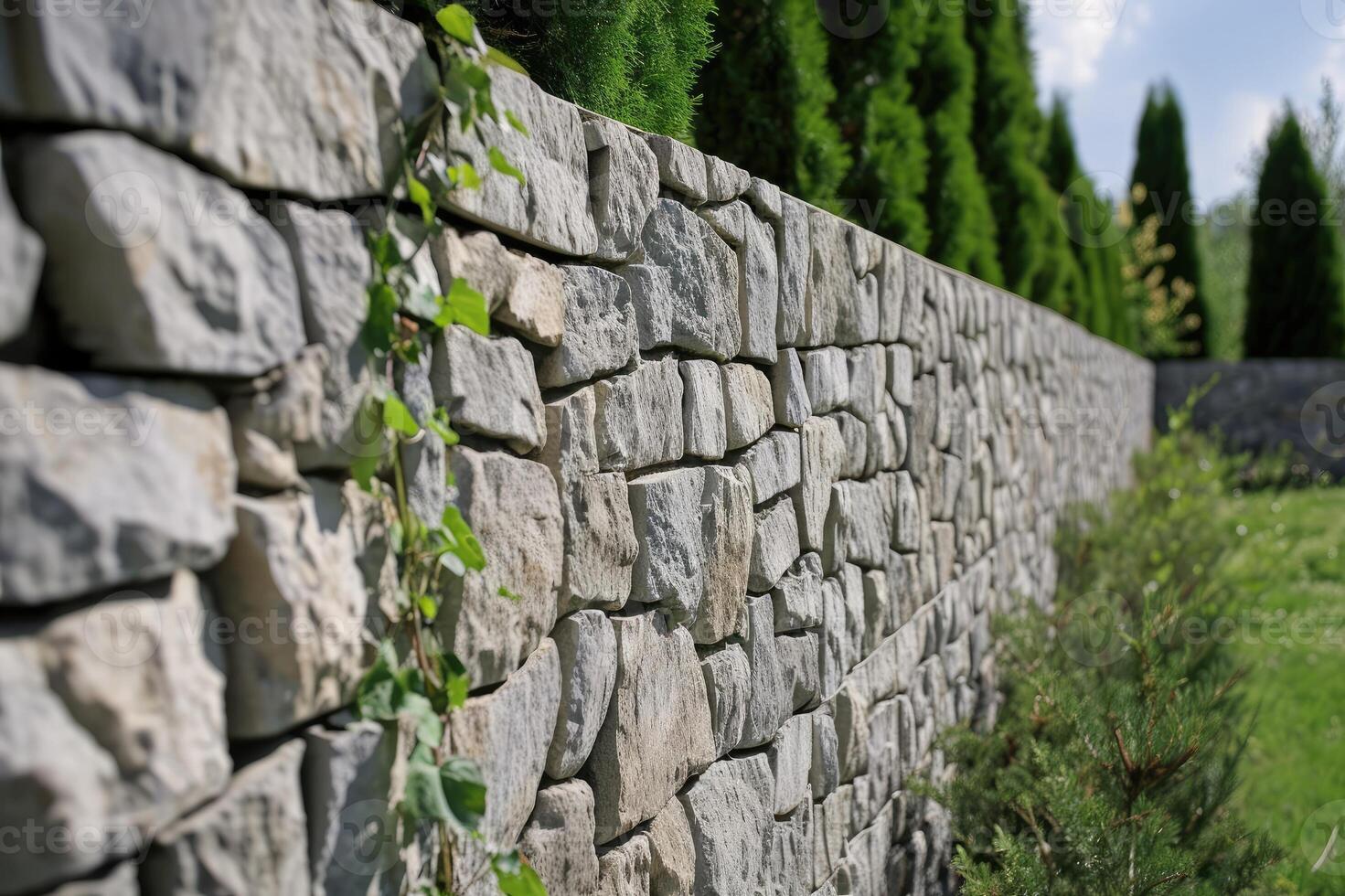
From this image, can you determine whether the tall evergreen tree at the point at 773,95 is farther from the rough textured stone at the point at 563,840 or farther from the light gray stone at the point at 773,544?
the rough textured stone at the point at 563,840

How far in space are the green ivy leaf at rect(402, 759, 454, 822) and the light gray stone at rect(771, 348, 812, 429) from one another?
1292 mm

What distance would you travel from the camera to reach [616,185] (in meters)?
1.58

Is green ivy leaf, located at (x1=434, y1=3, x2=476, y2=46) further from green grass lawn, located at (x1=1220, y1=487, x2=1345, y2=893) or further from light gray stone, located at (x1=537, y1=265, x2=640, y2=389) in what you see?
green grass lawn, located at (x1=1220, y1=487, x2=1345, y2=893)

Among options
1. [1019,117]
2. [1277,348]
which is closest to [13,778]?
[1019,117]

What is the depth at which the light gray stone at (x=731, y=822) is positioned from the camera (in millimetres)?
1782

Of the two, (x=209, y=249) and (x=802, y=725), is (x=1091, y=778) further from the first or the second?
(x=209, y=249)

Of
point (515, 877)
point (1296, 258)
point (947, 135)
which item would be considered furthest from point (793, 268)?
point (1296, 258)

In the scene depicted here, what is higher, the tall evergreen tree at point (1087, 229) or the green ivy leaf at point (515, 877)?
the tall evergreen tree at point (1087, 229)

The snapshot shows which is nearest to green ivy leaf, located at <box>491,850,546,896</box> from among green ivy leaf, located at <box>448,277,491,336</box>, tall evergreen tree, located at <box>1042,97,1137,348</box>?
green ivy leaf, located at <box>448,277,491,336</box>

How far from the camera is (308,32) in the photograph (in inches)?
38.6

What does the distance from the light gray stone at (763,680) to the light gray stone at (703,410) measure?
36 cm

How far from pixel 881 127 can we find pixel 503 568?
3464 mm

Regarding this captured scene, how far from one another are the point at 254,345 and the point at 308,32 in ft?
1.06

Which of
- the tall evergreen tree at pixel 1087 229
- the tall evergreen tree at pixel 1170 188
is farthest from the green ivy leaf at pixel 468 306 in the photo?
the tall evergreen tree at pixel 1170 188
